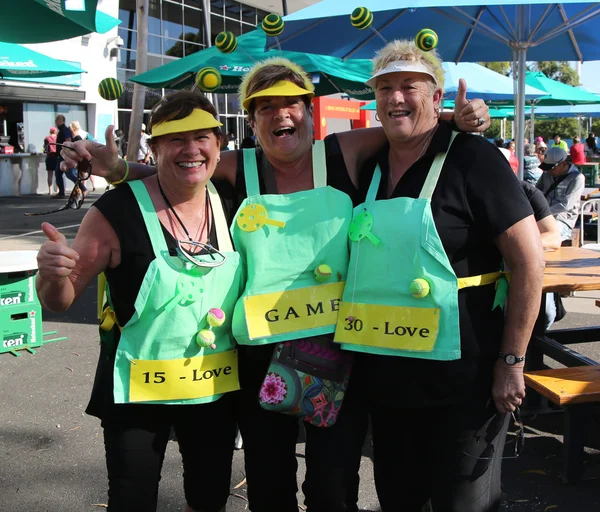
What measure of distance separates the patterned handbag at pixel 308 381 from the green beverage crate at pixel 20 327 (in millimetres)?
3824

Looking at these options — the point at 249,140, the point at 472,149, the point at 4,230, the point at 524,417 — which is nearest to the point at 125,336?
the point at 472,149

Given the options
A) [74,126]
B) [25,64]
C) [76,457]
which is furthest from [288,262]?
[74,126]

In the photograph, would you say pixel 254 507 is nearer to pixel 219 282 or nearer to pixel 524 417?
pixel 219 282

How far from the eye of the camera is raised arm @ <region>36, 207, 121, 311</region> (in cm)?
195

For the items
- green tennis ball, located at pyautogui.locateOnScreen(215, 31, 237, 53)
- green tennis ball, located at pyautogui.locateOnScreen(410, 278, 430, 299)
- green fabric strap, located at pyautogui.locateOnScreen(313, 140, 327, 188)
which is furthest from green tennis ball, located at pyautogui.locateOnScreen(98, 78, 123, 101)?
green tennis ball, located at pyautogui.locateOnScreen(215, 31, 237, 53)

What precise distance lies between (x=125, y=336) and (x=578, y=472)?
2.45 metres

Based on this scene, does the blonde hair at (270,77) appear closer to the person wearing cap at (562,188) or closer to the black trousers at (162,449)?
the black trousers at (162,449)

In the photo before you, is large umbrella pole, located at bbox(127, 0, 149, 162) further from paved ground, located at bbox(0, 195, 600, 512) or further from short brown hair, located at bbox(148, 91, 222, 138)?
short brown hair, located at bbox(148, 91, 222, 138)

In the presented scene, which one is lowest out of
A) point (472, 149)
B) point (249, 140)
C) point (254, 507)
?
point (254, 507)

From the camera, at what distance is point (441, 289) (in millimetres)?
1971

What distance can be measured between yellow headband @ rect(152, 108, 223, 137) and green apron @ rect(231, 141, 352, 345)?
0.31 metres

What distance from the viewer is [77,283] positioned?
6.84ft

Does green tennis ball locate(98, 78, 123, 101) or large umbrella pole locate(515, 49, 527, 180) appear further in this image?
large umbrella pole locate(515, 49, 527, 180)

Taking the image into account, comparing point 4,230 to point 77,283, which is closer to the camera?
point 77,283
